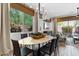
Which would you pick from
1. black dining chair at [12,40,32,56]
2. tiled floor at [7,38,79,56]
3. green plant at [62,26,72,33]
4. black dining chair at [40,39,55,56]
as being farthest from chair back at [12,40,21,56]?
green plant at [62,26,72,33]

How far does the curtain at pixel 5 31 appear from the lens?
2271 millimetres

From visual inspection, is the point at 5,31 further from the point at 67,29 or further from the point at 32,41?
the point at 67,29

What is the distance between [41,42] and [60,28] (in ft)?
1.32

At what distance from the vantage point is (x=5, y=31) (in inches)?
90.0

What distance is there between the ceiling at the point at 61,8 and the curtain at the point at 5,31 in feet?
1.56

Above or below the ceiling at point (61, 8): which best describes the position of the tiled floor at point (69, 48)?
below

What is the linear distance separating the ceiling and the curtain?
1.56ft

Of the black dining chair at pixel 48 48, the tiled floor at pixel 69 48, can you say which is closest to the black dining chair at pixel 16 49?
the black dining chair at pixel 48 48

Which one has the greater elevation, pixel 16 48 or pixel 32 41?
pixel 32 41

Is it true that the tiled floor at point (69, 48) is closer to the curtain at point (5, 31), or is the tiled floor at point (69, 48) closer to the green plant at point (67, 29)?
the green plant at point (67, 29)

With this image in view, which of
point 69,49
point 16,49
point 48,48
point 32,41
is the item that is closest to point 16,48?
point 16,49

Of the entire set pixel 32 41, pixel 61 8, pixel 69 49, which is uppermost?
pixel 61 8

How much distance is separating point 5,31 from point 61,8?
3.34 feet

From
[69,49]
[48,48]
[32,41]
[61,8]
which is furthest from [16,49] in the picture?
[61,8]
